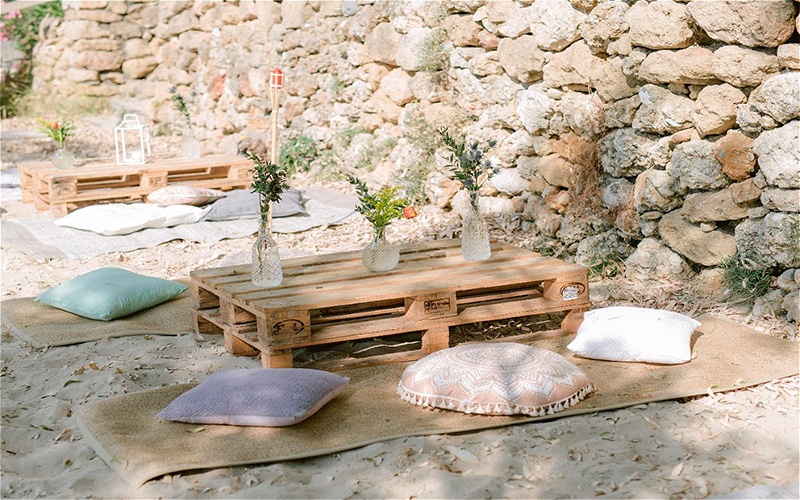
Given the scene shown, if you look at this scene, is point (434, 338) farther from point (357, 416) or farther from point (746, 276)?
point (746, 276)

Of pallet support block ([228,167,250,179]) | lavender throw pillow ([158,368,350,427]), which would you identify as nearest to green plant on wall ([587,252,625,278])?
lavender throw pillow ([158,368,350,427])

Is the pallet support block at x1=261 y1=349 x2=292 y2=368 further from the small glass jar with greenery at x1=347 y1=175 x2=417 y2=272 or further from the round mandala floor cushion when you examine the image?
the small glass jar with greenery at x1=347 y1=175 x2=417 y2=272

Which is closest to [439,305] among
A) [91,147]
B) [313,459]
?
[313,459]

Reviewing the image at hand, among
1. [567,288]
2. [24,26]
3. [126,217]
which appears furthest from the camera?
[24,26]

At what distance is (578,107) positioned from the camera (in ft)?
16.9

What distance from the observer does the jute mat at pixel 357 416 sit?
2803 mm

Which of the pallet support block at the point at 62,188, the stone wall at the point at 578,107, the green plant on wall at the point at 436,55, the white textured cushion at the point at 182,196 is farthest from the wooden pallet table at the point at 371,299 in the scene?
the pallet support block at the point at 62,188

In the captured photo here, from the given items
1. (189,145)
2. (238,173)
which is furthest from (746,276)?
(189,145)

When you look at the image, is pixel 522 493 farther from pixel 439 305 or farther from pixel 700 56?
pixel 700 56

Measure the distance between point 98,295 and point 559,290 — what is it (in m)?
2.26

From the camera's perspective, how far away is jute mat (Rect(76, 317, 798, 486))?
2.80 meters

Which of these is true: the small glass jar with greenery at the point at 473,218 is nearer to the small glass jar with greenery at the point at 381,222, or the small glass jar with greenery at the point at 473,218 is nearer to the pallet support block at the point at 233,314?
the small glass jar with greenery at the point at 381,222

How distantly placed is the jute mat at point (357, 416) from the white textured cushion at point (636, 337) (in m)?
0.04

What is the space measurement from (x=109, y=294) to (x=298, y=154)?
3.93m
